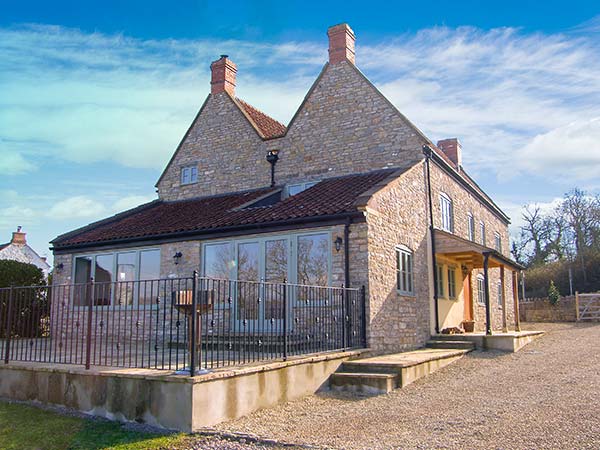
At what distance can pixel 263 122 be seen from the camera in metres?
21.2

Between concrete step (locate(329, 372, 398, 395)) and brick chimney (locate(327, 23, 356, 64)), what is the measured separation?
11320 mm

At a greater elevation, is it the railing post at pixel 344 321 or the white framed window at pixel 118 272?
the white framed window at pixel 118 272

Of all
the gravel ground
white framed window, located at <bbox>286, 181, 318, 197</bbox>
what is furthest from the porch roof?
the gravel ground

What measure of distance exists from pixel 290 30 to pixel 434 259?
355 inches

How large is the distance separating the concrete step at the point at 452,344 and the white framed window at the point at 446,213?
4.45m

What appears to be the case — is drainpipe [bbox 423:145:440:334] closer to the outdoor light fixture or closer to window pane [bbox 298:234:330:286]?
window pane [bbox 298:234:330:286]

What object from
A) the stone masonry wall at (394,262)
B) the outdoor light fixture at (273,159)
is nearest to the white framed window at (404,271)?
the stone masonry wall at (394,262)

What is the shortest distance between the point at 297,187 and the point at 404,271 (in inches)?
202

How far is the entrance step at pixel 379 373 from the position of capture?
32.0 ft

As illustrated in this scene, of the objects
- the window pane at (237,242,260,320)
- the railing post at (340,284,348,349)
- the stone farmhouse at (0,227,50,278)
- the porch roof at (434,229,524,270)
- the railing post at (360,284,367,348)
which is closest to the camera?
the railing post at (340,284,348,349)

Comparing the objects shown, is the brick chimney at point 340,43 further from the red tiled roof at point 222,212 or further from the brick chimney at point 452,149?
the brick chimney at point 452,149

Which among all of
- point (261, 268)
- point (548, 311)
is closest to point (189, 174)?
point (261, 268)

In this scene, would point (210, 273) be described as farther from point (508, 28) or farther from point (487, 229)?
point (487, 229)

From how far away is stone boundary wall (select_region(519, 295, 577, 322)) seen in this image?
1078 inches
